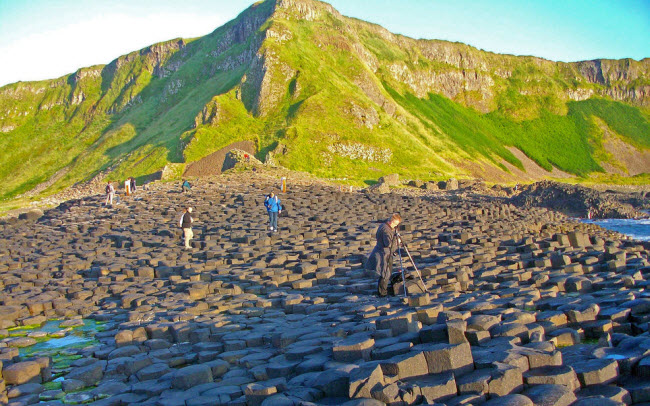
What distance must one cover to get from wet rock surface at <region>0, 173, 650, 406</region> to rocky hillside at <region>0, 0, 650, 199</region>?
37.5 metres

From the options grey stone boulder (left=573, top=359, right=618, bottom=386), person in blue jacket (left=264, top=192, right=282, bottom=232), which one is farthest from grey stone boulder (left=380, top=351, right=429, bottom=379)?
person in blue jacket (left=264, top=192, right=282, bottom=232)

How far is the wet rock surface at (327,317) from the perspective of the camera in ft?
22.1

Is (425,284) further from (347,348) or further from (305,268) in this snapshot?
(347,348)

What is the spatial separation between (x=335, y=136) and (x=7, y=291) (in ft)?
168

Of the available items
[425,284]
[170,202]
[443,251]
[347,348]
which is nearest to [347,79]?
[170,202]

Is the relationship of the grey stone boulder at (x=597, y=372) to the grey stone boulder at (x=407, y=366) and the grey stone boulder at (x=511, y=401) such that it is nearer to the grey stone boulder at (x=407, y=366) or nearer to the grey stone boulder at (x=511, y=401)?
the grey stone boulder at (x=511, y=401)

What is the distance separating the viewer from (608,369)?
680cm

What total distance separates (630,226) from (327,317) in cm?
3639

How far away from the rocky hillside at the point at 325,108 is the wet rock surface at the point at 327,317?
37515 mm

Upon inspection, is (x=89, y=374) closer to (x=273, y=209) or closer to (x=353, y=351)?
(x=353, y=351)

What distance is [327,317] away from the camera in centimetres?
1081

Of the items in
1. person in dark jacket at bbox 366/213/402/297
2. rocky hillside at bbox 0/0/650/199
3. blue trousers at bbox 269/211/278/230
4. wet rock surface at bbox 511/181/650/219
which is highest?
rocky hillside at bbox 0/0/650/199

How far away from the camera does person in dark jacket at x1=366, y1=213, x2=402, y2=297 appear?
1255cm

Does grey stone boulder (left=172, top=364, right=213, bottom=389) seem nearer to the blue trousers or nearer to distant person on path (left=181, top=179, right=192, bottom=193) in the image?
the blue trousers
